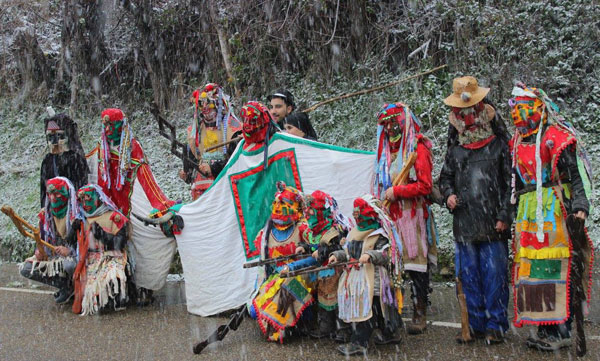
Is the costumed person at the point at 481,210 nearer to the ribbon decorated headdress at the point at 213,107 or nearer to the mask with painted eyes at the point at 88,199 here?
the ribbon decorated headdress at the point at 213,107

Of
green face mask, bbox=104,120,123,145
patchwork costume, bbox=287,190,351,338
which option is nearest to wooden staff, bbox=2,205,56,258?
green face mask, bbox=104,120,123,145

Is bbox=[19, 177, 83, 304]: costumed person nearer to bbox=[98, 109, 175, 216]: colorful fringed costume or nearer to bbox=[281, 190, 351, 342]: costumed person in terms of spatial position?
bbox=[98, 109, 175, 216]: colorful fringed costume

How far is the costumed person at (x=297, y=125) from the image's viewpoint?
6.75 m

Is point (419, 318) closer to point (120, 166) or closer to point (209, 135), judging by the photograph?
point (209, 135)

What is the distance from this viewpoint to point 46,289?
27.9 feet

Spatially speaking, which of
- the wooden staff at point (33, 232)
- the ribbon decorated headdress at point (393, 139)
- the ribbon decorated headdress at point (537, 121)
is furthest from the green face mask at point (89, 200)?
the ribbon decorated headdress at point (537, 121)

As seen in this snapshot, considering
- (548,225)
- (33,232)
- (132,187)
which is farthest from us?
(132,187)

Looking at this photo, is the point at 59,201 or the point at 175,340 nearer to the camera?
the point at 175,340

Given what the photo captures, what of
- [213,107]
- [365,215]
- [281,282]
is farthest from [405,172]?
[213,107]

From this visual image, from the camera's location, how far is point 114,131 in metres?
7.24

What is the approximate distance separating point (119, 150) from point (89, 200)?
2.11 feet

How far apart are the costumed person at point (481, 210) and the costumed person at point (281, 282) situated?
125cm

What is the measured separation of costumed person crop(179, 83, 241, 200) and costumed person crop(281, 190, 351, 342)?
1.99m

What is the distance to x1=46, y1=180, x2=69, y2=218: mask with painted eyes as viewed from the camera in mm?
7035
